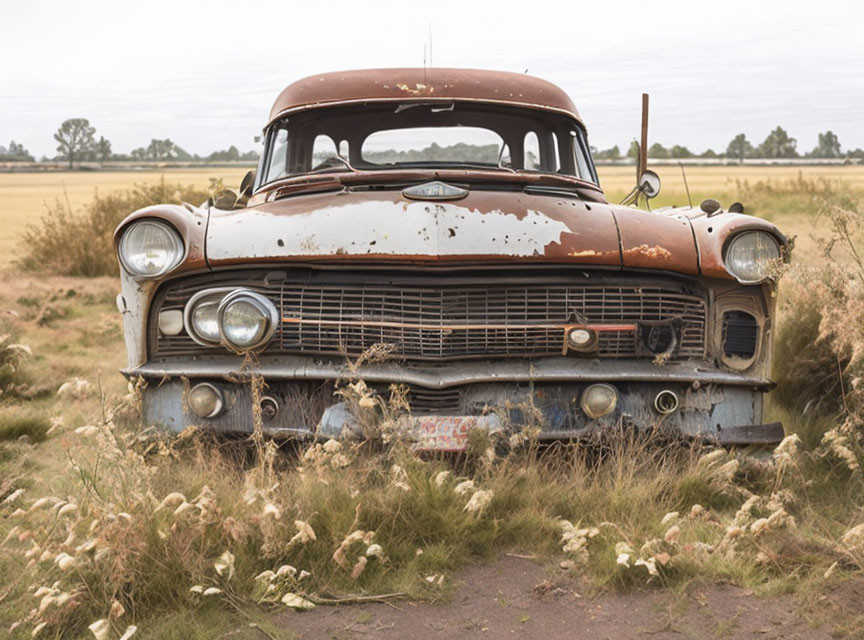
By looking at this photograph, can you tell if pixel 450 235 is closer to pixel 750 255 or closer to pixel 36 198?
pixel 750 255

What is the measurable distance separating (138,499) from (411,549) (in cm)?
90

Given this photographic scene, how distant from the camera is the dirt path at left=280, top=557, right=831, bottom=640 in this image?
2.75m

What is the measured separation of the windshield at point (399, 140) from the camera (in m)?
5.06

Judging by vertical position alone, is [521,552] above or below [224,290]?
below

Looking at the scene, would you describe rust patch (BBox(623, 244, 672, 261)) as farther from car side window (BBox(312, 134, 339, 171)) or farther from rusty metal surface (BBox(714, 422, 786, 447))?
car side window (BBox(312, 134, 339, 171))

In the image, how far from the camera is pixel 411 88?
5.02 meters

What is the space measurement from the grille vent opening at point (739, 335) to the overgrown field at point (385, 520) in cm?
35

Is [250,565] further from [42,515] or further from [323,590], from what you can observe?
[42,515]

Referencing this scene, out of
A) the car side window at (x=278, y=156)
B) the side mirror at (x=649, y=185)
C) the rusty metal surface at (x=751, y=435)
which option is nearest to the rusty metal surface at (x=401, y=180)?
the car side window at (x=278, y=156)

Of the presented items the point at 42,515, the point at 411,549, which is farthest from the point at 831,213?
the point at 42,515

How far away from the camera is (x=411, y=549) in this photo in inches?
126

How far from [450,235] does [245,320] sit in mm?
858

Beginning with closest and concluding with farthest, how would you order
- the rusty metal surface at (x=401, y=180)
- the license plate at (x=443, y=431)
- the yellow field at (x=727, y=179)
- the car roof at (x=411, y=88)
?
the license plate at (x=443, y=431) < the rusty metal surface at (x=401, y=180) < the car roof at (x=411, y=88) < the yellow field at (x=727, y=179)

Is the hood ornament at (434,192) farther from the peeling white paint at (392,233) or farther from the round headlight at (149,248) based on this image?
the round headlight at (149,248)
